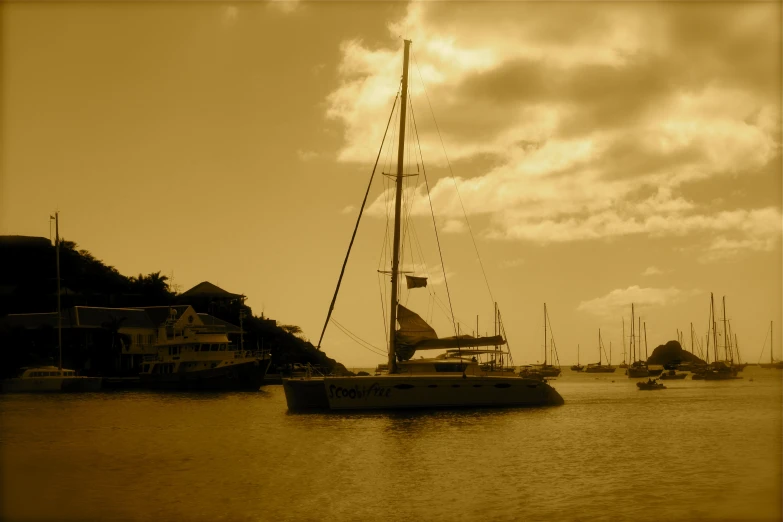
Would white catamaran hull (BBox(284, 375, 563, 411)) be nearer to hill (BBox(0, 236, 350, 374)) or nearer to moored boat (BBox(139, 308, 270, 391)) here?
moored boat (BBox(139, 308, 270, 391))

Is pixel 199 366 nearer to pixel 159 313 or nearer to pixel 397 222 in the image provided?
pixel 159 313

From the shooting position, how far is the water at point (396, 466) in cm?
1995

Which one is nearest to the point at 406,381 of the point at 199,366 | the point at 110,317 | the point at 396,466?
the point at 396,466

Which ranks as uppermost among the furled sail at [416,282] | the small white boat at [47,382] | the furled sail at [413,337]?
the furled sail at [416,282]

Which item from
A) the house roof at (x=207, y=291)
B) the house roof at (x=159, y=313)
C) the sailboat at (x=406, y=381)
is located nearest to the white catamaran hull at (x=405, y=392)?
the sailboat at (x=406, y=381)

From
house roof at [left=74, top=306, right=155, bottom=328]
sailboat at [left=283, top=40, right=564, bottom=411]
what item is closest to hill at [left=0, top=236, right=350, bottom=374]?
house roof at [left=74, top=306, right=155, bottom=328]

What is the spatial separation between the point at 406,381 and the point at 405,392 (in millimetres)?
601

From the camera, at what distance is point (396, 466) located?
27.4m

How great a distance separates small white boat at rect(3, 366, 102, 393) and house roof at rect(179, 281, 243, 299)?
5834cm

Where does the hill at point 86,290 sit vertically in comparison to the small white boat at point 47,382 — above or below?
above

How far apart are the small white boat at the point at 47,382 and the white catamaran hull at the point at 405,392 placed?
4004 centimetres

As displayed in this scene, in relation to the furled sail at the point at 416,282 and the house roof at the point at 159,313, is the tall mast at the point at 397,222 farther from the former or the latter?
the house roof at the point at 159,313

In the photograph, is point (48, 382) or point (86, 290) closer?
point (48, 382)

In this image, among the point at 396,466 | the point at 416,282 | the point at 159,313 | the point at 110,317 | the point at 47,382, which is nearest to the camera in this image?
the point at 396,466
